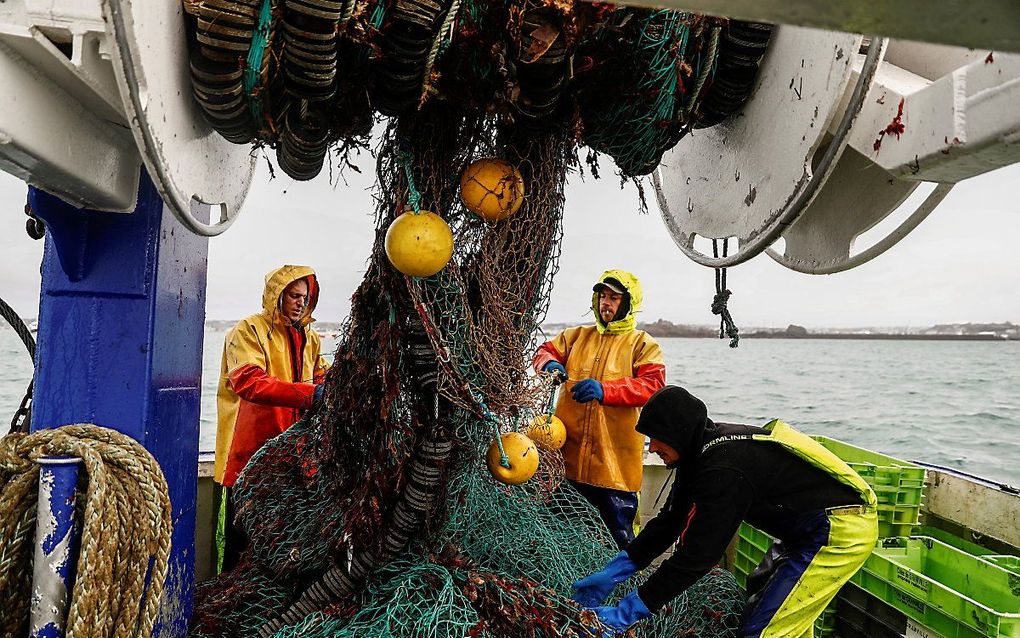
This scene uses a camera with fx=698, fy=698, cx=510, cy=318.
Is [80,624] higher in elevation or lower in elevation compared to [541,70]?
lower

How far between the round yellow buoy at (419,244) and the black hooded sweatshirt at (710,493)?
1.27 m

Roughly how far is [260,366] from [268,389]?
241 millimetres

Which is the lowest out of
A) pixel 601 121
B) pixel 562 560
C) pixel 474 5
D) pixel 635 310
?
pixel 562 560

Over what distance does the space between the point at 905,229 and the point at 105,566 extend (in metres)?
2.69

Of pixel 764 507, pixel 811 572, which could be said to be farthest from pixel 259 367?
pixel 811 572

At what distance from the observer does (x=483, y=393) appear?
2.41 m

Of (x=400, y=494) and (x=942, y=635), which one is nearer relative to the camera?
(x=400, y=494)

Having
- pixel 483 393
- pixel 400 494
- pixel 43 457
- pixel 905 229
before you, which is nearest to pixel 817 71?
pixel 905 229

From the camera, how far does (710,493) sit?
2812 millimetres

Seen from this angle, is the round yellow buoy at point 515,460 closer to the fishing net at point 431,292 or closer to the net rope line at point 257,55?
the fishing net at point 431,292

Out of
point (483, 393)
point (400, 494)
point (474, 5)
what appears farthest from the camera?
point (400, 494)

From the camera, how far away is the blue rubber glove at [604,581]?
2.94m

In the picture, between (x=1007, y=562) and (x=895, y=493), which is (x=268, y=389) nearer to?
(x=895, y=493)

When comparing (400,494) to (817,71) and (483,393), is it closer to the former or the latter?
(483,393)
